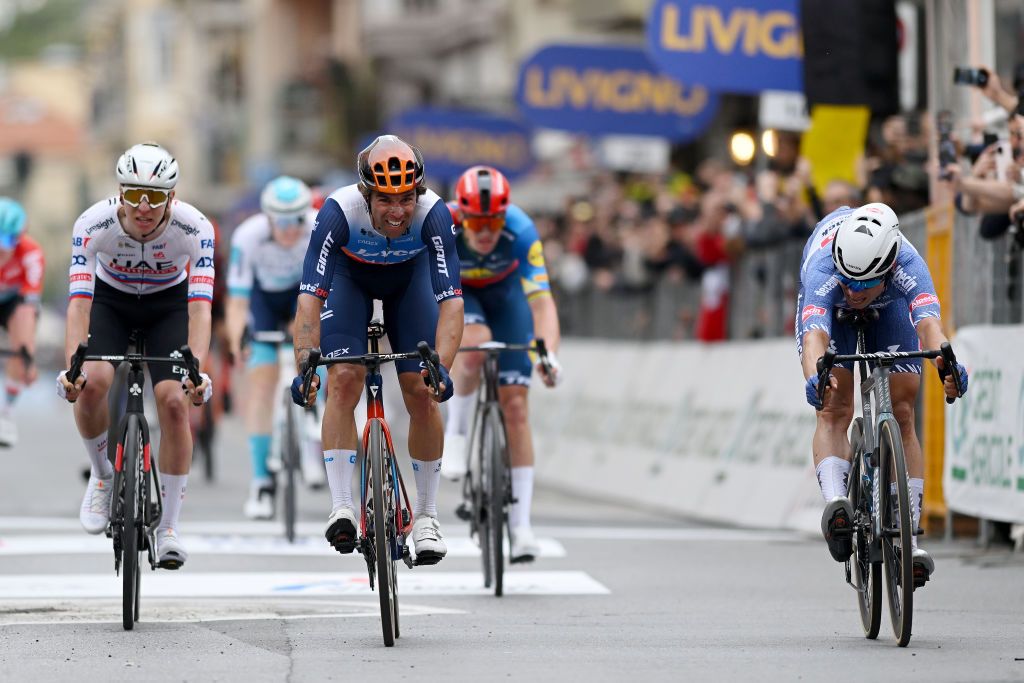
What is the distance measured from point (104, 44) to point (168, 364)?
96.8 metres

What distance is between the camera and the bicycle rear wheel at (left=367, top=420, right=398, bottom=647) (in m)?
8.84

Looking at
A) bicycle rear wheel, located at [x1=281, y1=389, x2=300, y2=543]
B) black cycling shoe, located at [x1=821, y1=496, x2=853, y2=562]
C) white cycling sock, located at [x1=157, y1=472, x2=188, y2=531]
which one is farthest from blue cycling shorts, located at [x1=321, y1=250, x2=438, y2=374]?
bicycle rear wheel, located at [x1=281, y1=389, x2=300, y2=543]

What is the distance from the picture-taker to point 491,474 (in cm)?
1131

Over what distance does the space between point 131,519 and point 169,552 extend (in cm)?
65

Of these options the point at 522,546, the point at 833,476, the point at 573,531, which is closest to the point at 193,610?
the point at 522,546

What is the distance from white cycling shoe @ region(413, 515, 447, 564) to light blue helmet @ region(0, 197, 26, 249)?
619 cm

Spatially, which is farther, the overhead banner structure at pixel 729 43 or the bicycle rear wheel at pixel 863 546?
the overhead banner structure at pixel 729 43

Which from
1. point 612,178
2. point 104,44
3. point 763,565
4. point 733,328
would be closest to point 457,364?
point 763,565

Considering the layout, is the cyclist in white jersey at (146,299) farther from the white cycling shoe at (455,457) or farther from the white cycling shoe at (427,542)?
the white cycling shoe at (455,457)

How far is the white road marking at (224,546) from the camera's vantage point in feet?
44.4

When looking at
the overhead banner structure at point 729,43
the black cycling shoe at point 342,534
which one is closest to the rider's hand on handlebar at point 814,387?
the black cycling shoe at point 342,534

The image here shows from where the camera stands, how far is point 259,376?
1480 centimetres

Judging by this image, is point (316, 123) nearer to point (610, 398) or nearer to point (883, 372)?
point (610, 398)

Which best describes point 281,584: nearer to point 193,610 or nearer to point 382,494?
point 193,610
